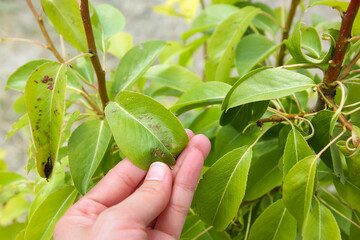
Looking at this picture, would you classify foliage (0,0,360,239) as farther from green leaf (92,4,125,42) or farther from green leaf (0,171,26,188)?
green leaf (0,171,26,188)

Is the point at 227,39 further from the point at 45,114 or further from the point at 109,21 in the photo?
the point at 45,114

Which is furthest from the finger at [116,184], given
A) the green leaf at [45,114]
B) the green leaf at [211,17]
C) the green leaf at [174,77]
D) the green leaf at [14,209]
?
the green leaf at [14,209]

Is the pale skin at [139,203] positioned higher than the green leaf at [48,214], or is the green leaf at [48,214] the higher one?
the pale skin at [139,203]

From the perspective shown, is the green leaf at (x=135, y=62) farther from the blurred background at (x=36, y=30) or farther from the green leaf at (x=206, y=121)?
the blurred background at (x=36, y=30)

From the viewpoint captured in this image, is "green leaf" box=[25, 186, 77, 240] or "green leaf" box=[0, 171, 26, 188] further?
"green leaf" box=[0, 171, 26, 188]

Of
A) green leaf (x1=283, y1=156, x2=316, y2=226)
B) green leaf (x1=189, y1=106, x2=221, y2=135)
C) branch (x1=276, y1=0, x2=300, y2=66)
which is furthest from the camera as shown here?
branch (x1=276, y1=0, x2=300, y2=66)

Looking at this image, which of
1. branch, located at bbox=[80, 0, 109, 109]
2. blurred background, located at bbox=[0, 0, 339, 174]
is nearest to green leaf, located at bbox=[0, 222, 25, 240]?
branch, located at bbox=[80, 0, 109, 109]

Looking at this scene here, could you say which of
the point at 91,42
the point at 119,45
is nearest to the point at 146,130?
the point at 91,42

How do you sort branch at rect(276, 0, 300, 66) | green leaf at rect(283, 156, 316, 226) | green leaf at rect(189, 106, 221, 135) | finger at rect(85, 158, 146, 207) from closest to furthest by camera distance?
green leaf at rect(283, 156, 316, 226) → finger at rect(85, 158, 146, 207) → green leaf at rect(189, 106, 221, 135) → branch at rect(276, 0, 300, 66)
